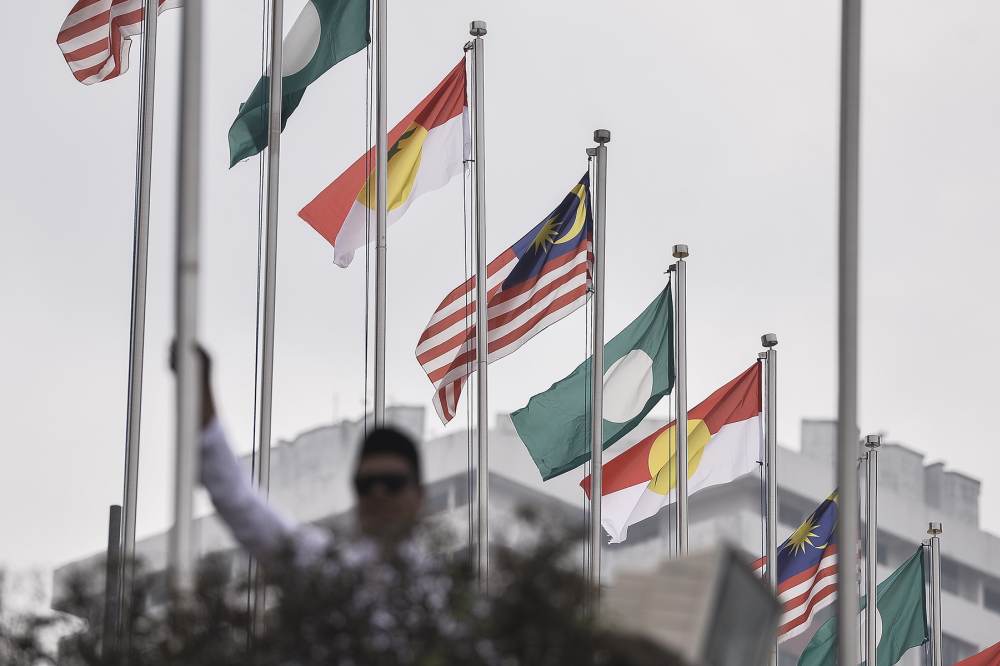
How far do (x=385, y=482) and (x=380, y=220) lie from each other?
11.3 m

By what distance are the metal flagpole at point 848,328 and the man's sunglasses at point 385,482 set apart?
3.83 meters

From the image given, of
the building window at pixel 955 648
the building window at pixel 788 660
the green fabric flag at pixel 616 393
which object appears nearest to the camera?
the green fabric flag at pixel 616 393

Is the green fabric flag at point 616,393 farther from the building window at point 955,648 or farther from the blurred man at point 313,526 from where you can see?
the building window at point 955,648

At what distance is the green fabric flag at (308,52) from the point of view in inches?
611

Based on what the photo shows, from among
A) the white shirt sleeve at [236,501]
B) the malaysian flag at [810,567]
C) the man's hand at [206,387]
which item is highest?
the malaysian flag at [810,567]

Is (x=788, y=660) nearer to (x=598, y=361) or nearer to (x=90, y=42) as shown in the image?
(x=598, y=361)

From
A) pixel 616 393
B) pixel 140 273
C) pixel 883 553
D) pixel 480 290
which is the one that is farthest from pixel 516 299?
pixel 883 553

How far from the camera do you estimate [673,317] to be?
18.9 metres

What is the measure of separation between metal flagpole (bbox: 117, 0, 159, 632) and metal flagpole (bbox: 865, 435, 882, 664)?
37.1ft

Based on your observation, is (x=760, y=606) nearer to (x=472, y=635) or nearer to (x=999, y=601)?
(x=472, y=635)

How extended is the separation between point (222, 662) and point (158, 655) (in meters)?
0.23

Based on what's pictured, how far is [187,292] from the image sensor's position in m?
5.94

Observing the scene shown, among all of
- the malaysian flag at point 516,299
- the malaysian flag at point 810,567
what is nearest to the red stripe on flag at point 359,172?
the malaysian flag at point 516,299

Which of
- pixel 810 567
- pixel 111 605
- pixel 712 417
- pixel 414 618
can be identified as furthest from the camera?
pixel 810 567
